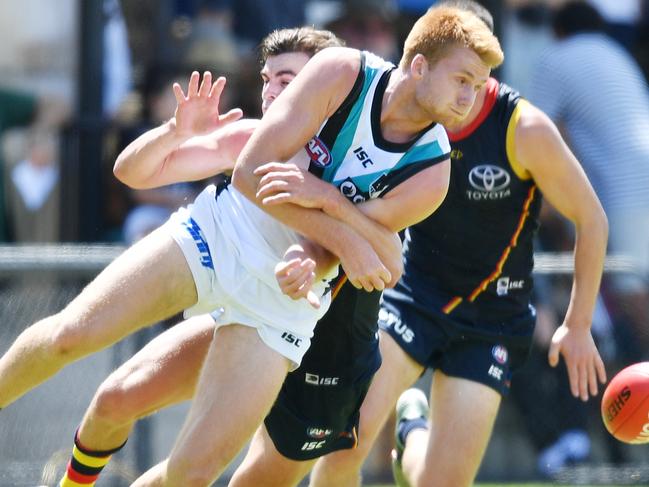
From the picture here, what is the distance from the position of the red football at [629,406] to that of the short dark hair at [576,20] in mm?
3460

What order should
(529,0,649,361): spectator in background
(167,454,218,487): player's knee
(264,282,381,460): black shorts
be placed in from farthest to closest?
(529,0,649,361): spectator in background
(264,282,381,460): black shorts
(167,454,218,487): player's knee

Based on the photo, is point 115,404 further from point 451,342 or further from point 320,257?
point 451,342

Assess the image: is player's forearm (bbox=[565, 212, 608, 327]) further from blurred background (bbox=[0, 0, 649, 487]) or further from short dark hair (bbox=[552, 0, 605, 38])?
short dark hair (bbox=[552, 0, 605, 38])

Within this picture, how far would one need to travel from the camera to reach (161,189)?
28.1ft

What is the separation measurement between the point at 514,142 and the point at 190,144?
1.33 m

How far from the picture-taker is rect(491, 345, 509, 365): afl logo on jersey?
5.72 meters

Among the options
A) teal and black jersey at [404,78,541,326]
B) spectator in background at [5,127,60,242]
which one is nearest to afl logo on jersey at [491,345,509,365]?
teal and black jersey at [404,78,541,326]

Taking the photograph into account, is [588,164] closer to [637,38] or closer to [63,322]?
[637,38]

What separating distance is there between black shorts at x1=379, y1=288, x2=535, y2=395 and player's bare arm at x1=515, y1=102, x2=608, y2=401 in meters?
0.28

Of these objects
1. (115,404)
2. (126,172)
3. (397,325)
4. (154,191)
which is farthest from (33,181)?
(115,404)

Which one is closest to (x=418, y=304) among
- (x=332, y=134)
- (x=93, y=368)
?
(x=332, y=134)

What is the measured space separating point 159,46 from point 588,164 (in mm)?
3203

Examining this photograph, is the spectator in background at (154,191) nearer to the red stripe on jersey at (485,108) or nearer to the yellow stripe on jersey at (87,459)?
the red stripe on jersey at (485,108)

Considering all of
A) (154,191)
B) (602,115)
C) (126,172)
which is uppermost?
(126,172)
